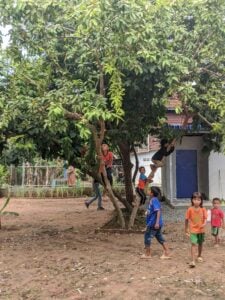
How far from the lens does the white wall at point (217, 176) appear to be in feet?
60.2

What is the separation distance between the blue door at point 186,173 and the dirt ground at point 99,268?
7372 millimetres

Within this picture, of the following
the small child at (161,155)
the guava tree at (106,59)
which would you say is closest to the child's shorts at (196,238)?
the guava tree at (106,59)

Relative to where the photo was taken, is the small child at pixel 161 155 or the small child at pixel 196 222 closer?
the small child at pixel 196 222

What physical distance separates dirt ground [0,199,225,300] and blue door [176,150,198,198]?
7.37 meters

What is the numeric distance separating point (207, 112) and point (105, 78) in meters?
2.25

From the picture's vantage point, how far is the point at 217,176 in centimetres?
1836

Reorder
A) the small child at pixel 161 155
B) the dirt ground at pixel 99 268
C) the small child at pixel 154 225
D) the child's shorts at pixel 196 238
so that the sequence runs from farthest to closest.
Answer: the small child at pixel 161 155 → the small child at pixel 154 225 → the child's shorts at pixel 196 238 → the dirt ground at pixel 99 268

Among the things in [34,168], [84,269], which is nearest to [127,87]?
[84,269]

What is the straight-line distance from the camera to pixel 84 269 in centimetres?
781

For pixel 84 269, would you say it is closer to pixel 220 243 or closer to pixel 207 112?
pixel 220 243

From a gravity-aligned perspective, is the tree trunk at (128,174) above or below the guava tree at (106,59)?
below

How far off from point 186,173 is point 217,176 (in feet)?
4.66

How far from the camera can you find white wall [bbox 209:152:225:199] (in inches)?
722

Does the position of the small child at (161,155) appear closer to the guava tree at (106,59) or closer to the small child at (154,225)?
the guava tree at (106,59)
